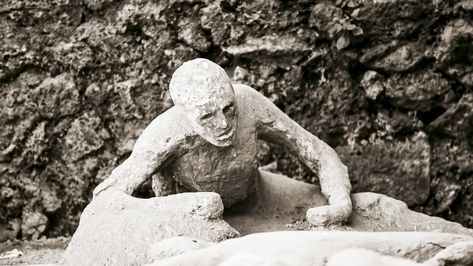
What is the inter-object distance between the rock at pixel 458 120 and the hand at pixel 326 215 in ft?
4.04

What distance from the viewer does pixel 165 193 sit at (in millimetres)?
3680

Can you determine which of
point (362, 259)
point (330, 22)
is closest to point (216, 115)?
point (362, 259)

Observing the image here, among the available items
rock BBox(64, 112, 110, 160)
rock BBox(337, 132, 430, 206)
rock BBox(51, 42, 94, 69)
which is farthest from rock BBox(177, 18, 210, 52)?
rock BBox(337, 132, 430, 206)

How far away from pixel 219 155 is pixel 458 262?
0.95 meters

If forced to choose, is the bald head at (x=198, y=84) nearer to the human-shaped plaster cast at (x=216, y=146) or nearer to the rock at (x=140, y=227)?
the human-shaped plaster cast at (x=216, y=146)

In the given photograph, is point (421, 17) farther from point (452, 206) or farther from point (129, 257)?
point (129, 257)

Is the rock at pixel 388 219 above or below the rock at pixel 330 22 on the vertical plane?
below

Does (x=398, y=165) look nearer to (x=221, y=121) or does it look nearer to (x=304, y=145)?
(x=304, y=145)

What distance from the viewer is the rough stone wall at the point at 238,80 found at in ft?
14.8

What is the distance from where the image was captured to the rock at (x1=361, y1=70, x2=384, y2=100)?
4559mm

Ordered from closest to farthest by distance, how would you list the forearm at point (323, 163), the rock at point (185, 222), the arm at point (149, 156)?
1. the rock at point (185, 222)
2. the arm at point (149, 156)
3. the forearm at point (323, 163)

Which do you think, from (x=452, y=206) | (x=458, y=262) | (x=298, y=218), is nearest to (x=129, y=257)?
(x=298, y=218)

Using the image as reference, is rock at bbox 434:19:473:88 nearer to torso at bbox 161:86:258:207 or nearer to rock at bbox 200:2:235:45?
rock at bbox 200:2:235:45

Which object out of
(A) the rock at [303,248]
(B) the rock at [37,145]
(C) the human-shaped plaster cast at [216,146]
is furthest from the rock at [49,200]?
(A) the rock at [303,248]
